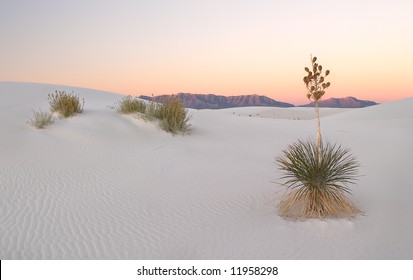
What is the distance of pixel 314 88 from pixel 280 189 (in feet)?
8.48

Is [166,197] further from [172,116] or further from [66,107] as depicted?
[66,107]

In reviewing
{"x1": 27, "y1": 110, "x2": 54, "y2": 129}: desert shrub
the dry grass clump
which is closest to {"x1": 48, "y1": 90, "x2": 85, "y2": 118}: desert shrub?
{"x1": 27, "y1": 110, "x2": 54, "y2": 129}: desert shrub

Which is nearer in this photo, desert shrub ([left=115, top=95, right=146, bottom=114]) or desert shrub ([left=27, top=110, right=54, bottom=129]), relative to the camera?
desert shrub ([left=27, top=110, right=54, bottom=129])

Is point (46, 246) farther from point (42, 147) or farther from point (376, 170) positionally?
point (376, 170)

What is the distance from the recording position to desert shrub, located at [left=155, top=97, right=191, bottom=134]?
1226 centimetres

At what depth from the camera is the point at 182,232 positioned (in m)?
5.39

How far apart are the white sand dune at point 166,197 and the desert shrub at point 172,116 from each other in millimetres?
404

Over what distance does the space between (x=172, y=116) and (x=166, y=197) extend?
19.4 feet

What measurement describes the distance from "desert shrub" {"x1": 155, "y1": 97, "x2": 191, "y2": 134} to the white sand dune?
0.40 m

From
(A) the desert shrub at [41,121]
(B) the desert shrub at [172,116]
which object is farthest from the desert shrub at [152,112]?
(A) the desert shrub at [41,121]

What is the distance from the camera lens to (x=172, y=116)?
12.4 meters

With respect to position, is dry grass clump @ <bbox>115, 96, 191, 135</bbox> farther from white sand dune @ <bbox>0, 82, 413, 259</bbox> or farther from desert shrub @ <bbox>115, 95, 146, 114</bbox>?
white sand dune @ <bbox>0, 82, 413, 259</bbox>

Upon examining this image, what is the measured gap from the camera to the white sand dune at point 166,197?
16.0 ft
